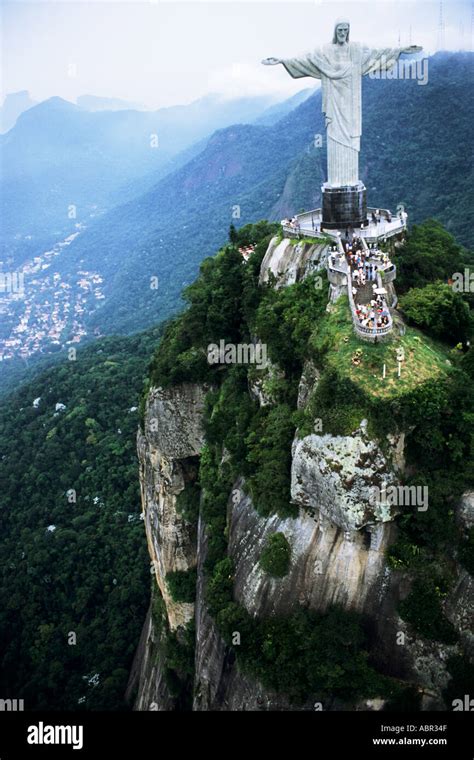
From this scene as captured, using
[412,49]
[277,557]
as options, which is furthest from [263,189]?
[277,557]

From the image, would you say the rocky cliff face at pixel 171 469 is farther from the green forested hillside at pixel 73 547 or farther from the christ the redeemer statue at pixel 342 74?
the christ the redeemer statue at pixel 342 74

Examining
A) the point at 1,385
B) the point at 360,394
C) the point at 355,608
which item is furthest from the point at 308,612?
the point at 1,385

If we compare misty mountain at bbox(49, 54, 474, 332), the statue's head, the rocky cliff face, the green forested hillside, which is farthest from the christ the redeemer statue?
the green forested hillside

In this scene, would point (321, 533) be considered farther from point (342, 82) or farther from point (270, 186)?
point (270, 186)

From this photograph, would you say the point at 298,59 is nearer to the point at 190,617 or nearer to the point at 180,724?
the point at 180,724

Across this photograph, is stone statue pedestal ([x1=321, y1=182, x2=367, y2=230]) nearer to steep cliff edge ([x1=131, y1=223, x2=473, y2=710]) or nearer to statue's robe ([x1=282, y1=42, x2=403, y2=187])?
statue's robe ([x1=282, y1=42, x2=403, y2=187])

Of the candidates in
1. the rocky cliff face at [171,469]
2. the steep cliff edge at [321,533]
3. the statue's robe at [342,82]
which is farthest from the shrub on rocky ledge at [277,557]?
the statue's robe at [342,82]
